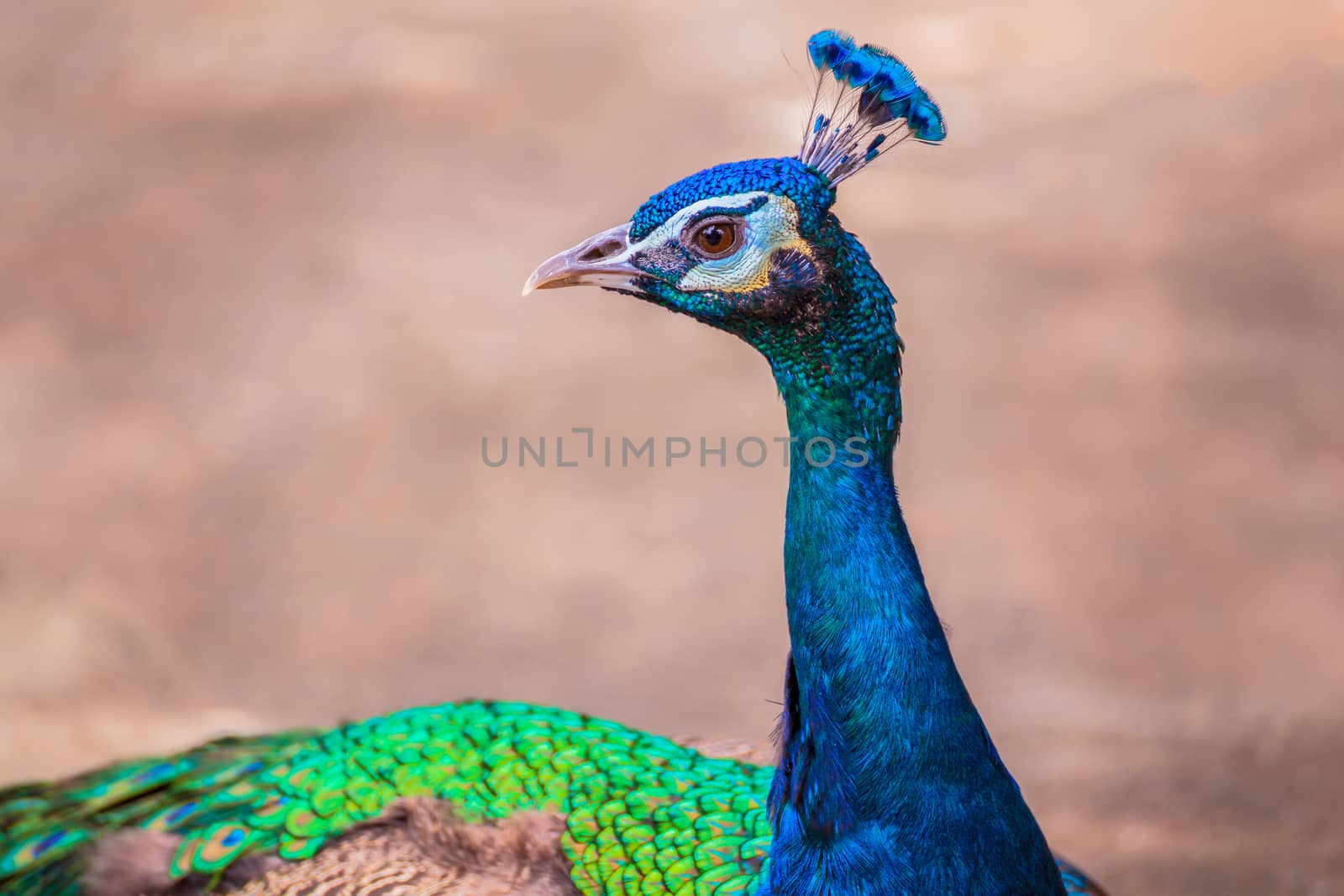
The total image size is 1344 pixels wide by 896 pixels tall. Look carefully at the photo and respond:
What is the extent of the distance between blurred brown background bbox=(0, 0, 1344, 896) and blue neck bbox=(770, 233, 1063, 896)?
1.63 metres

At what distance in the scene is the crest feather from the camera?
181cm

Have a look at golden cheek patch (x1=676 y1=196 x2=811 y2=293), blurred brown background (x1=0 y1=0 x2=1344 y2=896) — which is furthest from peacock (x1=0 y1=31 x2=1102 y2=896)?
blurred brown background (x1=0 y1=0 x2=1344 y2=896)

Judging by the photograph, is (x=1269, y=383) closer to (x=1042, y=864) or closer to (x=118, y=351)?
(x=1042, y=864)

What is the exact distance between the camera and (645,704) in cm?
374

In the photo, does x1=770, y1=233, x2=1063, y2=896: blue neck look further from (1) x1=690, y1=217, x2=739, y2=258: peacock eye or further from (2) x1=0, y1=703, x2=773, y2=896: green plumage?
Result: (2) x1=0, y1=703, x2=773, y2=896: green plumage

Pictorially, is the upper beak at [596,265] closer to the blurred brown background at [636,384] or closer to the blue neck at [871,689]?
the blue neck at [871,689]

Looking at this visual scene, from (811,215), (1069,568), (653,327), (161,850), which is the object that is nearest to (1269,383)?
(1069,568)

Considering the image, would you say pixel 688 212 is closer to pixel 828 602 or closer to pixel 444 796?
pixel 828 602

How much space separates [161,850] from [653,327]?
9.08 feet

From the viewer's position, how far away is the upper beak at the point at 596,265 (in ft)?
6.00

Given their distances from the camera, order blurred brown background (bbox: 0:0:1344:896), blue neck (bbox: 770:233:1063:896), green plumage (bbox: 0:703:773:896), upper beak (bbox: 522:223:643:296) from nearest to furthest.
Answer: blue neck (bbox: 770:233:1063:896)
upper beak (bbox: 522:223:643:296)
green plumage (bbox: 0:703:773:896)
blurred brown background (bbox: 0:0:1344:896)

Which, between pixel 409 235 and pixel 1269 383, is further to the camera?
pixel 409 235

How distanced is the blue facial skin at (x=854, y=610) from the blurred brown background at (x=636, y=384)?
1643 millimetres

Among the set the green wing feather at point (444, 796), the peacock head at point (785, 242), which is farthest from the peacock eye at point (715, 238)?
the green wing feather at point (444, 796)
